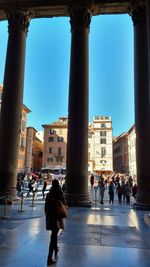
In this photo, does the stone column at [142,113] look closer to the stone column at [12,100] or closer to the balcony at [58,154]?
the stone column at [12,100]

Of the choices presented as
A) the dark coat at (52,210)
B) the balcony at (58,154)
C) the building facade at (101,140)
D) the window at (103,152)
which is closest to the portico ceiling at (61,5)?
the dark coat at (52,210)

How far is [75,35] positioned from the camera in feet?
55.1

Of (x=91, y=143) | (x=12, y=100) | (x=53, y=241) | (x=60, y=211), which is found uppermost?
(x=91, y=143)

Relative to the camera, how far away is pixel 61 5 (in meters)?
17.7

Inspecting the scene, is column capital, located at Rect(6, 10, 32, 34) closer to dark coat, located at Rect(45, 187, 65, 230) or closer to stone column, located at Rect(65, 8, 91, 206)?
stone column, located at Rect(65, 8, 91, 206)

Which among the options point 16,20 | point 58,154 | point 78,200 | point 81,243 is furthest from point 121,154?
point 81,243

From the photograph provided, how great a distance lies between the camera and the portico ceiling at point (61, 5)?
57.1ft

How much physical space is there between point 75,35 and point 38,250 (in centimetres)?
1381

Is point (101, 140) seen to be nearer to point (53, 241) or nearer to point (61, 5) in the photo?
point (61, 5)

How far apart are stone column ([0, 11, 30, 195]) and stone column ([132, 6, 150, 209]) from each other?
7005 mm

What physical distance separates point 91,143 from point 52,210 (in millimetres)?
81200

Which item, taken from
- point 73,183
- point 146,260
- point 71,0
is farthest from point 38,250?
point 71,0

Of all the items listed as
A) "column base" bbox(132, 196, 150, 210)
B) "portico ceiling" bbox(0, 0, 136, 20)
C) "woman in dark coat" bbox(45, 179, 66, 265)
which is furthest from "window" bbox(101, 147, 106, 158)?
"woman in dark coat" bbox(45, 179, 66, 265)

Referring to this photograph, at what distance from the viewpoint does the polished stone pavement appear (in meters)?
5.48
